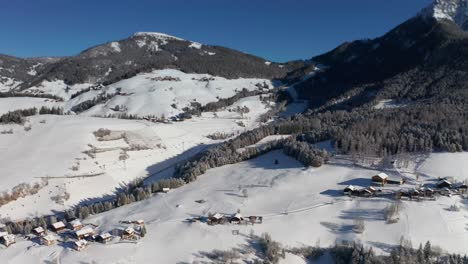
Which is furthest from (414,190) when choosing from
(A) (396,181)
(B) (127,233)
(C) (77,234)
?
(C) (77,234)

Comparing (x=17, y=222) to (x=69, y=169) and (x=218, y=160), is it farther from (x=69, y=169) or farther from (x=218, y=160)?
(x=218, y=160)

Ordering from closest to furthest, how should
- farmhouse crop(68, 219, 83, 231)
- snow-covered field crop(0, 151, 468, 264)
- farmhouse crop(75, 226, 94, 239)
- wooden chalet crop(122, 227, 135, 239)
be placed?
snow-covered field crop(0, 151, 468, 264)
wooden chalet crop(122, 227, 135, 239)
farmhouse crop(75, 226, 94, 239)
farmhouse crop(68, 219, 83, 231)

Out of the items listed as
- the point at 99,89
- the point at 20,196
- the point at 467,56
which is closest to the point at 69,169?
the point at 20,196

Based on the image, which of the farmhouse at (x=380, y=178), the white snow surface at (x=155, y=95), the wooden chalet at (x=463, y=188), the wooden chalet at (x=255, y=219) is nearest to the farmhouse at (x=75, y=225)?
the wooden chalet at (x=255, y=219)

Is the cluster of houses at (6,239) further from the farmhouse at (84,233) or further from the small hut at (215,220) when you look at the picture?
the small hut at (215,220)

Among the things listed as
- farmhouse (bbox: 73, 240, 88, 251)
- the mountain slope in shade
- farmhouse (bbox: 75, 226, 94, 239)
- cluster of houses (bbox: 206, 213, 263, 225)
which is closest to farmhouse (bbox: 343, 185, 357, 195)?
cluster of houses (bbox: 206, 213, 263, 225)

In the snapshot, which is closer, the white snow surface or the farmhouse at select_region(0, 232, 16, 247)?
the farmhouse at select_region(0, 232, 16, 247)

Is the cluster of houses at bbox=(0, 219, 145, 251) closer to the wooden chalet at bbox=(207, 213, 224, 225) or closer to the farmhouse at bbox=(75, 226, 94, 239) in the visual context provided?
the farmhouse at bbox=(75, 226, 94, 239)

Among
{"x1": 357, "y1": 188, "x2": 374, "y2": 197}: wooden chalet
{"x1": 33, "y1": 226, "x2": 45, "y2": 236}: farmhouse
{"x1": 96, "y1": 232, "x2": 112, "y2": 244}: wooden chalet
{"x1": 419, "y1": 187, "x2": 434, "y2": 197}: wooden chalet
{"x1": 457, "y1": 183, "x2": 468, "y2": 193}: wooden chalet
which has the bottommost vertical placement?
{"x1": 33, "y1": 226, "x2": 45, "y2": 236}: farmhouse
